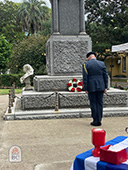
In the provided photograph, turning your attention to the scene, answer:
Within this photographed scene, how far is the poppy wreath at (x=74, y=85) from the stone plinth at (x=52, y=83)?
177 millimetres

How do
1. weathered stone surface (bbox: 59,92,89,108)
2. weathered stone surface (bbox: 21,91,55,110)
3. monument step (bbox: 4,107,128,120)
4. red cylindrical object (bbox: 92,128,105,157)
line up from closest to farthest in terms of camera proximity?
red cylindrical object (bbox: 92,128,105,157), monument step (bbox: 4,107,128,120), weathered stone surface (bbox: 21,91,55,110), weathered stone surface (bbox: 59,92,89,108)

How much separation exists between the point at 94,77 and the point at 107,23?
73.7 feet

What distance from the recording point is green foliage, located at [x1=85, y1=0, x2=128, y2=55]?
2605 cm

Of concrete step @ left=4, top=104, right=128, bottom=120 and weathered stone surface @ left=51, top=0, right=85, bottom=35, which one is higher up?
weathered stone surface @ left=51, top=0, right=85, bottom=35

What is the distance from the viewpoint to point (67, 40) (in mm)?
8750

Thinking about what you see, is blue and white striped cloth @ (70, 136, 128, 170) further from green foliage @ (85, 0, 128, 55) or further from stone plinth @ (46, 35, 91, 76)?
green foliage @ (85, 0, 128, 55)

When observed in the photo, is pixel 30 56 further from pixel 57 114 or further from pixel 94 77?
pixel 94 77

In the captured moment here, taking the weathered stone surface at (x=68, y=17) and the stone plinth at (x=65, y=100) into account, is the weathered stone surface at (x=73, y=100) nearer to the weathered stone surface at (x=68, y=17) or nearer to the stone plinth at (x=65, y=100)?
the stone plinth at (x=65, y=100)

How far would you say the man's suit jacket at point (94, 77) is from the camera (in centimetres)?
638

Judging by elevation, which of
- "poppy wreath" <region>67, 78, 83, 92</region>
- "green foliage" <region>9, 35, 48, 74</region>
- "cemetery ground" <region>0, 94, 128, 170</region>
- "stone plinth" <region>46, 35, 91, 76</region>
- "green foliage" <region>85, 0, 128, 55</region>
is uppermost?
"green foliage" <region>85, 0, 128, 55</region>

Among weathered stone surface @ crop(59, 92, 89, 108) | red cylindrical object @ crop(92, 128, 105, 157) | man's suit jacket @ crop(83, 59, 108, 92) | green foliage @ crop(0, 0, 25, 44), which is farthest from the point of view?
green foliage @ crop(0, 0, 25, 44)

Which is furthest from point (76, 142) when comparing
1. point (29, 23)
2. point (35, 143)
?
point (29, 23)

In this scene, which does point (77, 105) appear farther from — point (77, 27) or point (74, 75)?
point (77, 27)

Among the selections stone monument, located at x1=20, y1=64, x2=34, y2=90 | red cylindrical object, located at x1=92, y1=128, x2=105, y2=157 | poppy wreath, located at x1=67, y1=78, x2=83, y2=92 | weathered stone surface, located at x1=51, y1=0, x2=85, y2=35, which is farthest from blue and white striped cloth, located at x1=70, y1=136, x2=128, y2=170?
weathered stone surface, located at x1=51, y1=0, x2=85, y2=35
